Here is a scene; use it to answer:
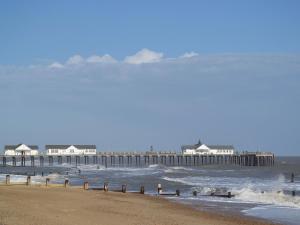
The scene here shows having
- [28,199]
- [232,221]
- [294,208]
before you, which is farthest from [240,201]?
[28,199]

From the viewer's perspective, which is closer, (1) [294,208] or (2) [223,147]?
(1) [294,208]

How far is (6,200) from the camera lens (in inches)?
797

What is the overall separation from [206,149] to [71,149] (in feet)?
96.0

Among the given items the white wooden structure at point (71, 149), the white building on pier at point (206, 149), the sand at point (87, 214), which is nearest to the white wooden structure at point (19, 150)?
the white wooden structure at point (71, 149)

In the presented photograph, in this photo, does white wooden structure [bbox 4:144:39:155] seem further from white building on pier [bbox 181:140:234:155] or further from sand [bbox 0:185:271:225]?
sand [bbox 0:185:271:225]

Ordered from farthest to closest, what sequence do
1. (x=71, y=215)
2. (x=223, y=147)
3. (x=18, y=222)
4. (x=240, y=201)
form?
(x=223, y=147), (x=240, y=201), (x=71, y=215), (x=18, y=222)

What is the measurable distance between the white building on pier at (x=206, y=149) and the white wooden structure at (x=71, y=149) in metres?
20.4

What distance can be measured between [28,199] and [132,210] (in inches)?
165

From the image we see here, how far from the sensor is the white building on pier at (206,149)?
11669 cm

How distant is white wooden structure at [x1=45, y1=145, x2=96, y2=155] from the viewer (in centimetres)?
10901

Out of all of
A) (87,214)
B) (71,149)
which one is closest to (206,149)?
(71,149)

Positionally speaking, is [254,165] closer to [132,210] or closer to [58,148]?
[58,148]

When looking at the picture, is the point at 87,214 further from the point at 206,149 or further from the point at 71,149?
the point at 206,149

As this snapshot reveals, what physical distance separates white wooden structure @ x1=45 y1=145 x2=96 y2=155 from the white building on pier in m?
20.4
